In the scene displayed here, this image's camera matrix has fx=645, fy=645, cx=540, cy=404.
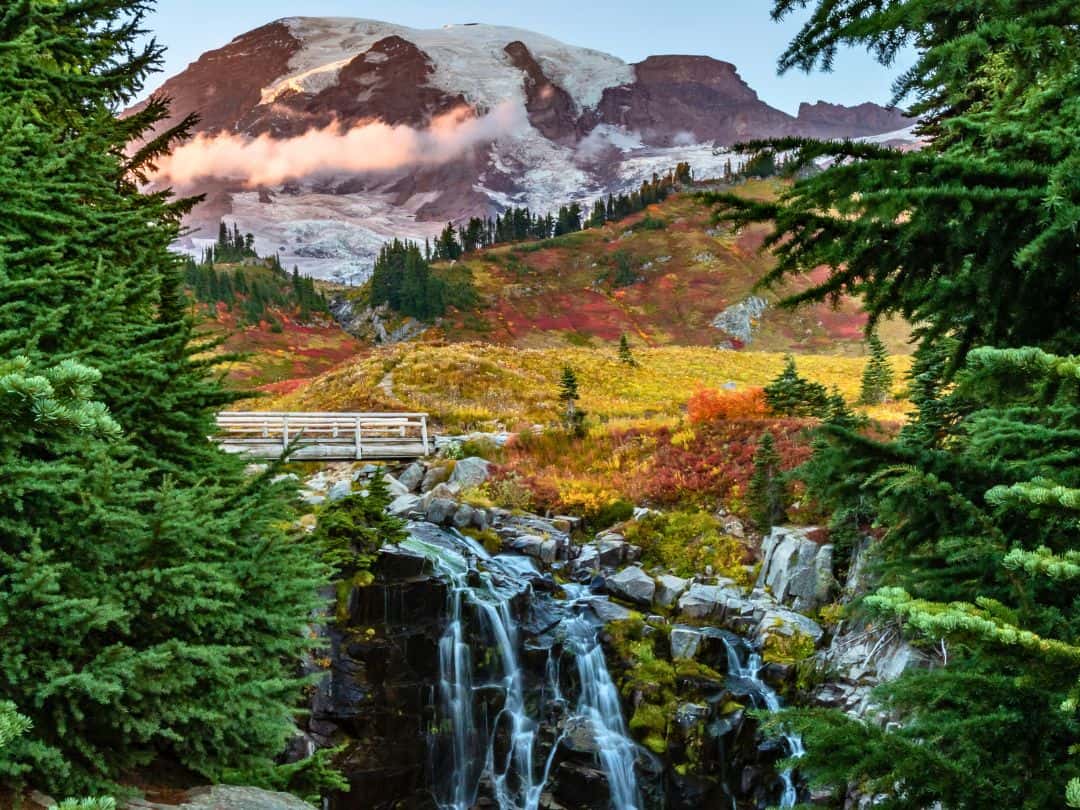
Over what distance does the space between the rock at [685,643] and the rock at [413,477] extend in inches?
443

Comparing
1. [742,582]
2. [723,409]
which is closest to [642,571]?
[742,582]

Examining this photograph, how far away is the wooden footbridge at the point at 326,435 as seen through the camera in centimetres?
2130

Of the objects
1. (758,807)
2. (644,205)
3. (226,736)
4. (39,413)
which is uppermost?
(644,205)

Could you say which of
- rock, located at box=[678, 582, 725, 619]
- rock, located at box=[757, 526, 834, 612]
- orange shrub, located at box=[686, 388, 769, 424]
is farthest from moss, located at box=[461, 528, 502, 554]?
orange shrub, located at box=[686, 388, 769, 424]

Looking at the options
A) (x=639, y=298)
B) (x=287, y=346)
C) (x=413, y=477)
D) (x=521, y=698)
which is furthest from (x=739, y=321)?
(x=521, y=698)

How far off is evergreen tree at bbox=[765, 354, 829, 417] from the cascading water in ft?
38.4

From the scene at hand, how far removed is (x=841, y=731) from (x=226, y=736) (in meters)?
4.90

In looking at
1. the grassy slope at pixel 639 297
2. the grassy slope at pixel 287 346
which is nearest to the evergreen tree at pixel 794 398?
the grassy slope at pixel 639 297

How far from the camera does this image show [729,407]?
76.4ft

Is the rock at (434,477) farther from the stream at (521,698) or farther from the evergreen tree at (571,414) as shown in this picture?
the stream at (521,698)

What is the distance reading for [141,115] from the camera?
325 inches

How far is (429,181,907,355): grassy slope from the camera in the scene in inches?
3573

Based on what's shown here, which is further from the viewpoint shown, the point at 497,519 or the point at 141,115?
the point at 497,519

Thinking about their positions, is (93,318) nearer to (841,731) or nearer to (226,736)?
(226,736)
